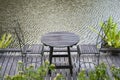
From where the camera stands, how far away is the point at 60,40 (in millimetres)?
3934

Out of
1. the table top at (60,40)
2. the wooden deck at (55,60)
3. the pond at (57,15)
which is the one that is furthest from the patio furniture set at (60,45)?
the pond at (57,15)

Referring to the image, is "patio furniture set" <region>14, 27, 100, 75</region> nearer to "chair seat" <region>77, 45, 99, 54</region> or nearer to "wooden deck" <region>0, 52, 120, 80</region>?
"chair seat" <region>77, 45, 99, 54</region>

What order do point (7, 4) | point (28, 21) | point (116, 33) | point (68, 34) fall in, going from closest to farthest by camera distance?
point (68, 34)
point (116, 33)
point (28, 21)
point (7, 4)

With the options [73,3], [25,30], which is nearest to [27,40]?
[25,30]

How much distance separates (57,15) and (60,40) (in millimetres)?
2796

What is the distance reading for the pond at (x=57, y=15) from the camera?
19.4 ft

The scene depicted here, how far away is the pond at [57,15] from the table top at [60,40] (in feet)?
4.60

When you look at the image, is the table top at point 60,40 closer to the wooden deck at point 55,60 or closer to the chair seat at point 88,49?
the chair seat at point 88,49

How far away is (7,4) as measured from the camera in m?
7.22

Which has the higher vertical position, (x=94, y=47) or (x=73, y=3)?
(x=73, y=3)

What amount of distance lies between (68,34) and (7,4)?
3569 millimetres

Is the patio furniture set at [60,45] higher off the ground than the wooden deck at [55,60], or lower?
higher

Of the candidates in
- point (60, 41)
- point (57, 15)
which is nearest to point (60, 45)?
point (60, 41)

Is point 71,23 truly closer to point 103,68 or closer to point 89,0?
point 89,0
